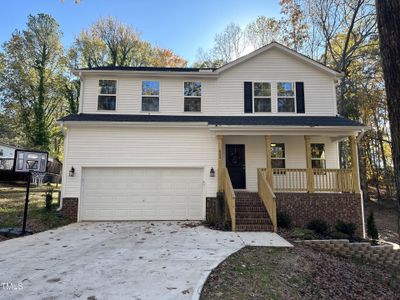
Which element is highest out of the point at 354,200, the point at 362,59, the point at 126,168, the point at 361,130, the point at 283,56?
the point at 362,59

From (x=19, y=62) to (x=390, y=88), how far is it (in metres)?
30.2

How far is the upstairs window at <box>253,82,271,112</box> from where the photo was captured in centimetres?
1237

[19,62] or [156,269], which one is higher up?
[19,62]

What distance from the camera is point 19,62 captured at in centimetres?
2473

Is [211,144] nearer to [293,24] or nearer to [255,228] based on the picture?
[255,228]

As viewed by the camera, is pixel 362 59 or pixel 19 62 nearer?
pixel 362 59

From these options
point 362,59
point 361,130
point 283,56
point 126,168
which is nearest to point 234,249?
point 126,168

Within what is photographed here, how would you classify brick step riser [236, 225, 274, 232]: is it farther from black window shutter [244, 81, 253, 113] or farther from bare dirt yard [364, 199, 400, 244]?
bare dirt yard [364, 199, 400, 244]

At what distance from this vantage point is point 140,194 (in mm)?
10859

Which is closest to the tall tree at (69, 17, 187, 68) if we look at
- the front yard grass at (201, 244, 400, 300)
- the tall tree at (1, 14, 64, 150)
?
the tall tree at (1, 14, 64, 150)

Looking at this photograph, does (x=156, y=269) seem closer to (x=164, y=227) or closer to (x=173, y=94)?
(x=164, y=227)

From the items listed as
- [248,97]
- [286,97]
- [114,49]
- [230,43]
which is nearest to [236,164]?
[248,97]

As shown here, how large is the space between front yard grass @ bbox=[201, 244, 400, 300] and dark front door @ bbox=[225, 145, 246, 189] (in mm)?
4721

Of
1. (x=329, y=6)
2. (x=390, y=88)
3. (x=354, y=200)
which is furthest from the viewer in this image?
(x=329, y=6)
